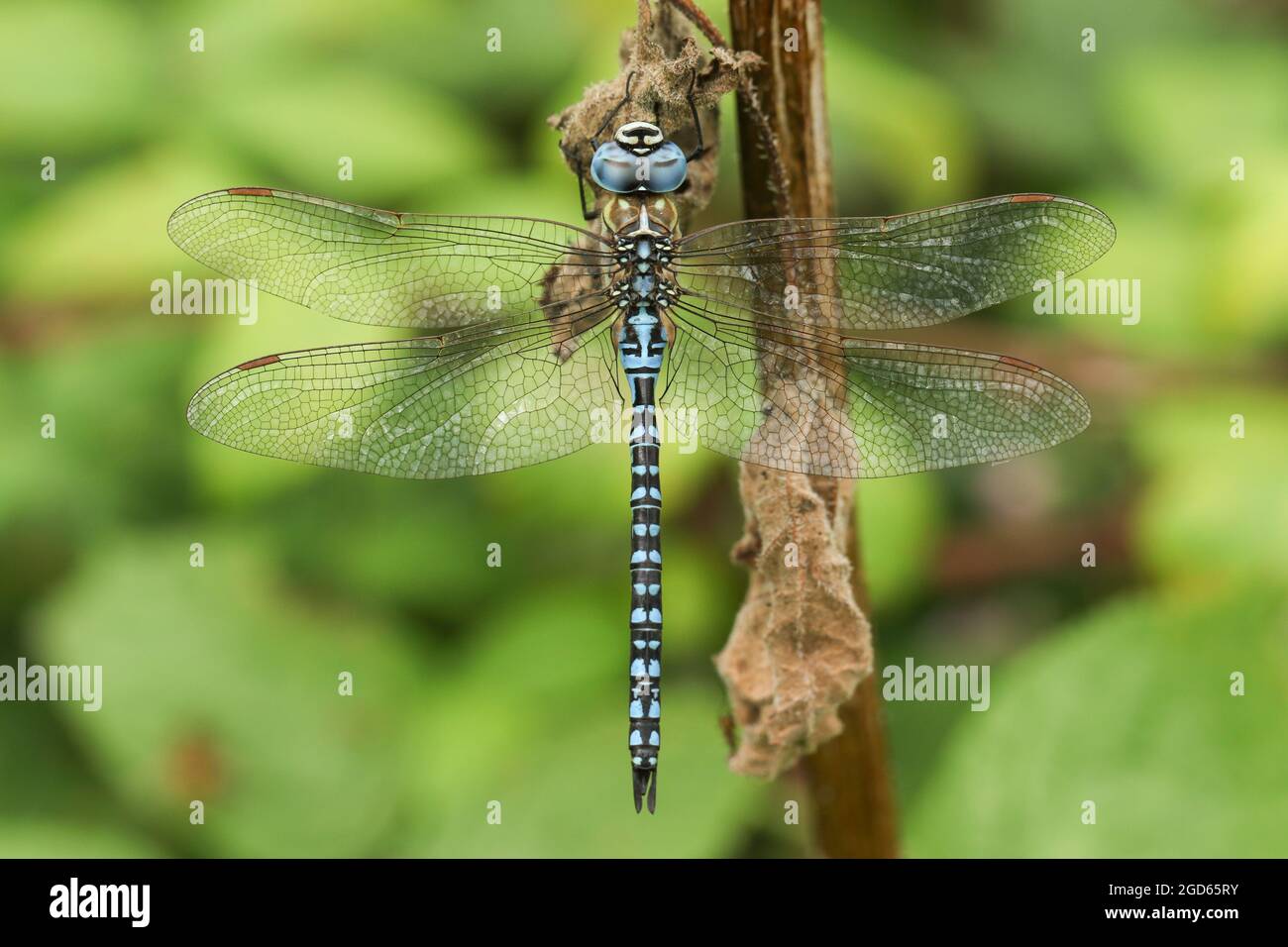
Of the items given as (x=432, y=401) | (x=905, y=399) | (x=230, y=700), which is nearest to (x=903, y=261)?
(x=905, y=399)

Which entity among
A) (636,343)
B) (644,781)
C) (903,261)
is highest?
(903,261)

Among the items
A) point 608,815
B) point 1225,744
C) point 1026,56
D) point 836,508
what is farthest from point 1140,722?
point 1026,56

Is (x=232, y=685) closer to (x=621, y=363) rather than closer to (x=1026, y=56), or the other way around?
(x=621, y=363)

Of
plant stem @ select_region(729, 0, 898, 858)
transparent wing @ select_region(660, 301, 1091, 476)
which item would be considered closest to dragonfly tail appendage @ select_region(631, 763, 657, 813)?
plant stem @ select_region(729, 0, 898, 858)

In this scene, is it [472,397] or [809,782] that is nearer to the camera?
[809,782]

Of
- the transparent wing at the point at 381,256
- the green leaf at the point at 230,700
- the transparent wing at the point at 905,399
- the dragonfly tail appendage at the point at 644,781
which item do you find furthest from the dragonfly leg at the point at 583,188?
the green leaf at the point at 230,700

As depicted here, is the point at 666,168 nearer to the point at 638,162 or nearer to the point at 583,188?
the point at 638,162
